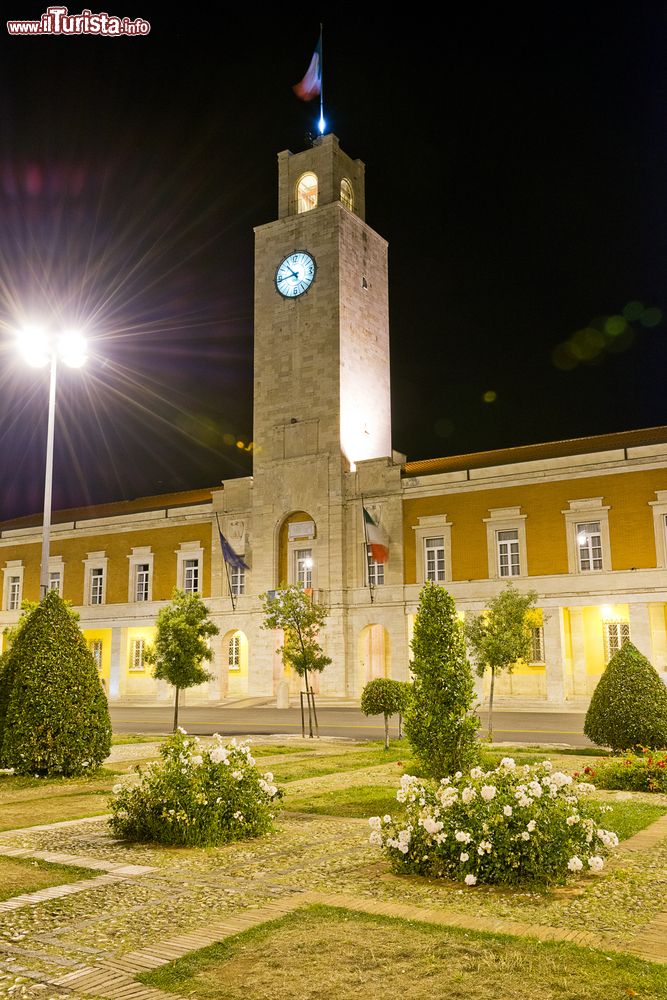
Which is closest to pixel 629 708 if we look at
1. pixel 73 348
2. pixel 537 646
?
pixel 73 348

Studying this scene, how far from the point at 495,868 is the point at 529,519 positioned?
1207 inches

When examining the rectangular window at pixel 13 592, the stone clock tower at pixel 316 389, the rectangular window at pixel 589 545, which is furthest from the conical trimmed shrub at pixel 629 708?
the rectangular window at pixel 13 592

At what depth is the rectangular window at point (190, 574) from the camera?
45.6 metres

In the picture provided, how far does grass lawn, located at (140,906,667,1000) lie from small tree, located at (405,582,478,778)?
6039 mm

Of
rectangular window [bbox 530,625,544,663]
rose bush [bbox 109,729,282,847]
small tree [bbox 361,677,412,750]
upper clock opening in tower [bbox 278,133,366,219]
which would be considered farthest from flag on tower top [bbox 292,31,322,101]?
rose bush [bbox 109,729,282,847]

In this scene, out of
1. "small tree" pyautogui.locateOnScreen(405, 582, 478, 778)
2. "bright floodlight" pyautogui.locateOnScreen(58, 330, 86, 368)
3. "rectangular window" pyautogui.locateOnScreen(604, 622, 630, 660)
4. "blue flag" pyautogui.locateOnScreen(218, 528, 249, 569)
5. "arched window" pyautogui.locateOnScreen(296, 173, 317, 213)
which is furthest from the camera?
"arched window" pyautogui.locateOnScreen(296, 173, 317, 213)

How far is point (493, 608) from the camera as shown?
2786cm

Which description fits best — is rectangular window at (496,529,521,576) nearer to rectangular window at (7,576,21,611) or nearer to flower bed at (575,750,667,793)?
flower bed at (575,750,667,793)

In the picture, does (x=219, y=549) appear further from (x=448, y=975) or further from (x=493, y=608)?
(x=448, y=975)

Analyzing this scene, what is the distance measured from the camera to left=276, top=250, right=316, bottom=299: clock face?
147 feet

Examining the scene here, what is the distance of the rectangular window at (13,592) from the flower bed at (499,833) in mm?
48288

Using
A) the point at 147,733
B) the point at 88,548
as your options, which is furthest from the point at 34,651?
the point at 88,548

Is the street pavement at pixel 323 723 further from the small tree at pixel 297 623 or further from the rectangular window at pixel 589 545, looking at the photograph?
the rectangular window at pixel 589 545

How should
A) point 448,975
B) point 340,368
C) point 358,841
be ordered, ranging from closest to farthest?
point 448,975 → point 358,841 → point 340,368
